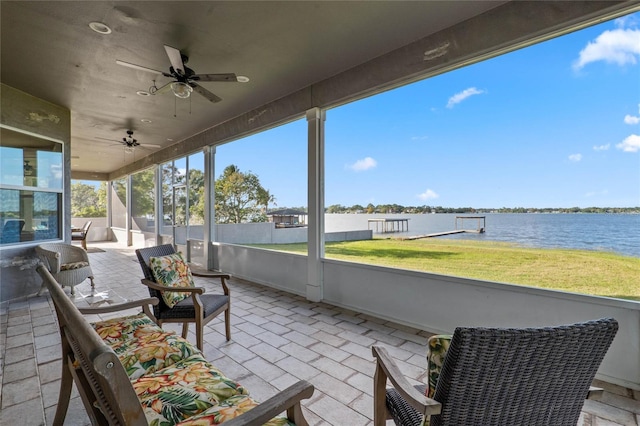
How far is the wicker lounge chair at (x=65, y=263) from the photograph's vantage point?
400 centimetres

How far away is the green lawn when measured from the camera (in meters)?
2.31

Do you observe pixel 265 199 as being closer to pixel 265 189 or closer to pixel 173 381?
pixel 265 189

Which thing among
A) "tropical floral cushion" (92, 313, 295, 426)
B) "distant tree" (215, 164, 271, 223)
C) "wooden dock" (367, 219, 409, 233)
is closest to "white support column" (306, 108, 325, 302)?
"wooden dock" (367, 219, 409, 233)

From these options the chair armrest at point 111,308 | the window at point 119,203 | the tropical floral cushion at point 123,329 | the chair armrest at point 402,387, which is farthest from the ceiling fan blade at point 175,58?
the window at point 119,203

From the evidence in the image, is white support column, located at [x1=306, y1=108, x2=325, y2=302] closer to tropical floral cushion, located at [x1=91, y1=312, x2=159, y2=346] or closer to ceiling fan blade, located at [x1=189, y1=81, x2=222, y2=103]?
ceiling fan blade, located at [x1=189, y1=81, x2=222, y2=103]

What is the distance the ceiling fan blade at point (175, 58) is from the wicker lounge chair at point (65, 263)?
3109 mm

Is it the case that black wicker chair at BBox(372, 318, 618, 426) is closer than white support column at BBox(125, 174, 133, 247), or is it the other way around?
black wicker chair at BBox(372, 318, 618, 426)

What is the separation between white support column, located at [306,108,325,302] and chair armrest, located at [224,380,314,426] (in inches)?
115

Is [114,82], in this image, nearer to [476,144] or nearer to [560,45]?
[476,144]

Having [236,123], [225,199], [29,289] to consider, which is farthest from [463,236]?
[29,289]

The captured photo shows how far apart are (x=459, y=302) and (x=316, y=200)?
83.0 inches

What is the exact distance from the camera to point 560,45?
8.11 feet

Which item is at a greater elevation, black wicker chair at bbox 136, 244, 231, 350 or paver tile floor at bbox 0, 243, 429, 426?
black wicker chair at bbox 136, 244, 231, 350

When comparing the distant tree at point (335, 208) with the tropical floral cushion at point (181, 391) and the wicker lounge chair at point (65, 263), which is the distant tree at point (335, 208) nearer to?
the tropical floral cushion at point (181, 391)
